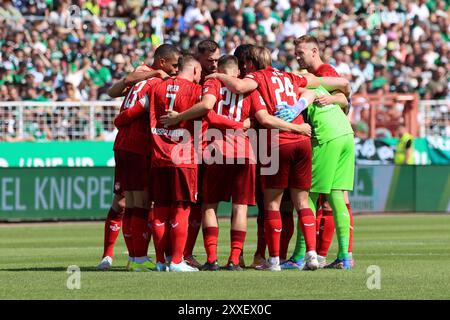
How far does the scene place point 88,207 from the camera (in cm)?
2397

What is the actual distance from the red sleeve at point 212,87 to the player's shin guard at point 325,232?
2.15m

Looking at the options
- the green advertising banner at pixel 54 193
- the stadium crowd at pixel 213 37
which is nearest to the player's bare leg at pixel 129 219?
the green advertising banner at pixel 54 193

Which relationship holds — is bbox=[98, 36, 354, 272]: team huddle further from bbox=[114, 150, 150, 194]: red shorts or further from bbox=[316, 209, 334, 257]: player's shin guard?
bbox=[316, 209, 334, 257]: player's shin guard

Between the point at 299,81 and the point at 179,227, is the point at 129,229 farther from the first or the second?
the point at 299,81

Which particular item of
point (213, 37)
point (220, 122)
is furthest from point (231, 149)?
point (213, 37)

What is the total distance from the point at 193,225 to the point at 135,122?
1433mm

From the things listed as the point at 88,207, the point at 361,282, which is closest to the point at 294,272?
the point at 361,282

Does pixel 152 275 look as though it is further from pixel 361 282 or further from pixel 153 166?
pixel 361 282

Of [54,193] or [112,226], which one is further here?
[54,193]

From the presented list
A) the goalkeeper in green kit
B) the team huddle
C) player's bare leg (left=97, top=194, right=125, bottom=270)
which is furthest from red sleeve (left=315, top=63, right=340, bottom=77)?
player's bare leg (left=97, top=194, right=125, bottom=270)

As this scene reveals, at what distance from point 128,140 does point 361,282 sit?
10.1 feet

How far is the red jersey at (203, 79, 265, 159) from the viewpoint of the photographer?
12.2 meters

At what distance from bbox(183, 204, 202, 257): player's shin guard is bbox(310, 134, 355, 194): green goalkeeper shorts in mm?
1420

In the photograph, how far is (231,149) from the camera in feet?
39.9
